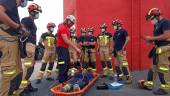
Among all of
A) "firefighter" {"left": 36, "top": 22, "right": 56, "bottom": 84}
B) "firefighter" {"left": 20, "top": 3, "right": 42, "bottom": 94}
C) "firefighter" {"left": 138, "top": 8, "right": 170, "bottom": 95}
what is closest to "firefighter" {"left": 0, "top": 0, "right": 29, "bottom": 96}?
"firefighter" {"left": 20, "top": 3, "right": 42, "bottom": 94}

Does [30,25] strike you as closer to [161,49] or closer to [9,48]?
[9,48]

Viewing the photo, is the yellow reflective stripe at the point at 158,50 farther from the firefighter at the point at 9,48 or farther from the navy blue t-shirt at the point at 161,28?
the firefighter at the point at 9,48

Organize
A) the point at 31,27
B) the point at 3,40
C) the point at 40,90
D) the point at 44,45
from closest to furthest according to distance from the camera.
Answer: the point at 3,40 < the point at 31,27 < the point at 40,90 < the point at 44,45

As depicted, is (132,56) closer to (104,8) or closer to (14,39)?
(104,8)

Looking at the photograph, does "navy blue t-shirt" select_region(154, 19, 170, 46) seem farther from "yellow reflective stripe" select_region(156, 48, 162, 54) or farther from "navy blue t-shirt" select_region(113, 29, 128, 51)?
"navy blue t-shirt" select_region(113, 29, 128, 51)

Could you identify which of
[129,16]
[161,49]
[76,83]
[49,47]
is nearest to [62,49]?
[76,83]

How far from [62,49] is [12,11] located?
398 cm

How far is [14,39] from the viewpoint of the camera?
15.1 feet

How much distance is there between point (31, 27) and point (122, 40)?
368cm

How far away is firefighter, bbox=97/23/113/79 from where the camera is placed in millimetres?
11664

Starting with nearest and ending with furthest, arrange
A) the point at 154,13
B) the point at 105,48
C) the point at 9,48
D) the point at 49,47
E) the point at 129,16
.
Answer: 1. the point at 9,48
2. the point at 154,13
3. the point at 49,47
4. the point at 105,48
5. the point at 129,16

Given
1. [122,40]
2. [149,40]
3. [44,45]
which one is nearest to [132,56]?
[122,40]

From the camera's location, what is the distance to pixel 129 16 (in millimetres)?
12586

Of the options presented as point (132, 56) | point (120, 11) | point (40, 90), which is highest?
point (120, 11)
